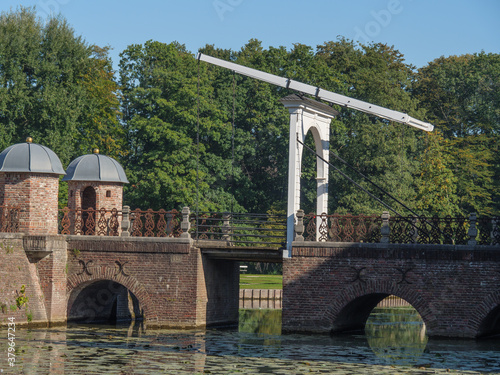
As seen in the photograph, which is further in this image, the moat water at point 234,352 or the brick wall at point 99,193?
the brick wall at point 99,193

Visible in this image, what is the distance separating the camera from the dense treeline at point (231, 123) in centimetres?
4084

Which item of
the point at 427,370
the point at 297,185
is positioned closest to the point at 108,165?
the point at 297,185

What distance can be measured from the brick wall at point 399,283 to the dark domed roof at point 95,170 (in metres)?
6.78

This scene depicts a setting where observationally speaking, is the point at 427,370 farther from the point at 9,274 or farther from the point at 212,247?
the point at 9,274

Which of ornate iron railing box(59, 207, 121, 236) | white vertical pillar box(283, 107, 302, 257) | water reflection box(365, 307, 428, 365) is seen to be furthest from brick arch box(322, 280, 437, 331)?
ornate iron railing box(59, 207, 121, 236)

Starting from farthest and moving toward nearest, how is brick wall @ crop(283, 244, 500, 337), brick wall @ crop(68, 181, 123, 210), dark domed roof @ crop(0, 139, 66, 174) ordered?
brick wall @ crop(68, 181, 123, 210)
dark domed roof @ crop(0, 139, 66, 174)
brick wall @ crop(283, 244, 500, 337)

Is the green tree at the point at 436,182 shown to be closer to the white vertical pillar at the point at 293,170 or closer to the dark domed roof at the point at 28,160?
the white vertical pillar at the point at 293,170

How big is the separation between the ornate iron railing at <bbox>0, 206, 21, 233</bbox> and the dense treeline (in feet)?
47.6

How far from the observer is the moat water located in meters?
18.0

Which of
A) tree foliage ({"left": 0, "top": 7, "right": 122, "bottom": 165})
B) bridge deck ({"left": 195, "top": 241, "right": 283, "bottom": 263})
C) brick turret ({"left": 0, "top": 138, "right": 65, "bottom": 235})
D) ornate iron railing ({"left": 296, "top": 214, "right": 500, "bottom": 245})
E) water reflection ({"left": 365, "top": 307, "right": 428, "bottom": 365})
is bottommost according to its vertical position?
water reflection ({"left": 365, "top": 307, "right": 428, "bottom": 365})

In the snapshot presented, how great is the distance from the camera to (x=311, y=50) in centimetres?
4625

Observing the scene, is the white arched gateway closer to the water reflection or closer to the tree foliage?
the water reflection

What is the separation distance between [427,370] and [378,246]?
17.6 ft

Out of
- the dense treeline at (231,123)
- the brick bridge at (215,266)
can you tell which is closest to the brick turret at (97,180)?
the brick bridge at (215,266)
